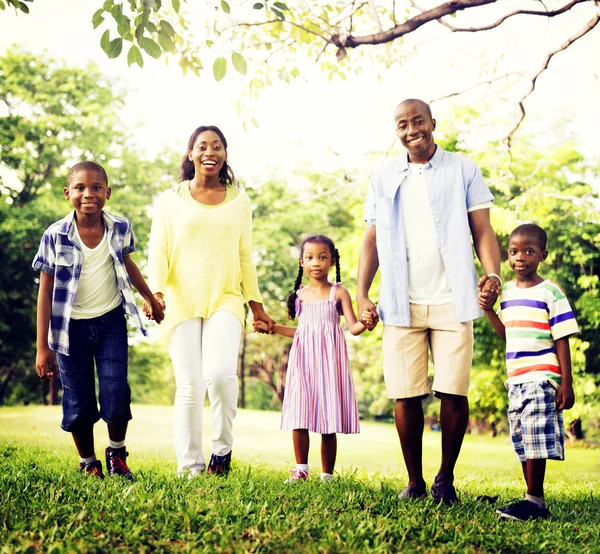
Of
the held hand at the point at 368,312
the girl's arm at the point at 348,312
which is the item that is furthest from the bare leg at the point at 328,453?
the held hand at the point at 368,312

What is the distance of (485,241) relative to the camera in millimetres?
4039

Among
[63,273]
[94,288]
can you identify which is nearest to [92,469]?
[94,288]

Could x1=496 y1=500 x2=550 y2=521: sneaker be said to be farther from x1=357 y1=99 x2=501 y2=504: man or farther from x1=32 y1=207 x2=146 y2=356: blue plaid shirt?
x1=32 y1=207 x2=146 y2=356: blue plaid shirt

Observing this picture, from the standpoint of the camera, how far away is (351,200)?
21656mm

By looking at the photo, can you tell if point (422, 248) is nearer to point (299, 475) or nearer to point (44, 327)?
point (299, 475)

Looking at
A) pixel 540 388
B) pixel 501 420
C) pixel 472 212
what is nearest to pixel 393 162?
pixel 472 212

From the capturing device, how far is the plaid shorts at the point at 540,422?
4.06m

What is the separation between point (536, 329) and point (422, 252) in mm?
776

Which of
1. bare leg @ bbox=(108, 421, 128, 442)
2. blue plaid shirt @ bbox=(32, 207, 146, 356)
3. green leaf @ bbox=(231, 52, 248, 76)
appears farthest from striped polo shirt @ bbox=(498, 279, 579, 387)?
bare leg @ bbox=(108, 421, 128, 442)

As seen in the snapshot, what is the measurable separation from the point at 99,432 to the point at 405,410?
7810 millimetres

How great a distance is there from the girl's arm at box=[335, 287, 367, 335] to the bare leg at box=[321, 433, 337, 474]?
2.35 ft

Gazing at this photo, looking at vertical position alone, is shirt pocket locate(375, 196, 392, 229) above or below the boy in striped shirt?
above

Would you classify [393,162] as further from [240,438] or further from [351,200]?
[351,200]

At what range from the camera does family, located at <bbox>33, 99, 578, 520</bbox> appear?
4.03m
